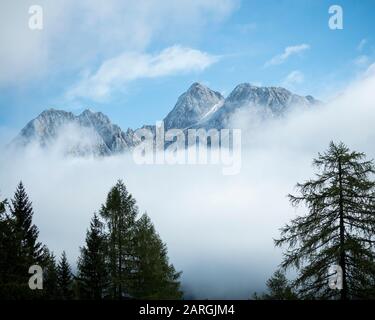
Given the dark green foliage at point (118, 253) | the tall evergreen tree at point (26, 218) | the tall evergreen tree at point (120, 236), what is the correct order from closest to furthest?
the dark green foliage at point (118, 253)
the tall evergreen tree at point (120, 236)
the tall evergreen tree at point (26, 218)

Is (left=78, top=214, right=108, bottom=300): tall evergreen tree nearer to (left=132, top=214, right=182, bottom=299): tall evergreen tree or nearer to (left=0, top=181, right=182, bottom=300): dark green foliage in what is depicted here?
(left=0, top=181, right=182, bottom=300): dark green foliage

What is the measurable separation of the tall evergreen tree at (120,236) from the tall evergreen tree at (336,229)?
1209cm

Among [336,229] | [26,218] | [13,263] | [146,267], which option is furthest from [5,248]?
[26,218]

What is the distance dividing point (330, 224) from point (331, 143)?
319 cm

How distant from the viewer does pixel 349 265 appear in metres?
15.4

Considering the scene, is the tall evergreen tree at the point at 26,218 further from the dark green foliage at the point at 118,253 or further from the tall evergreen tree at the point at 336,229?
the tall evergreen tree at the point at 336,229

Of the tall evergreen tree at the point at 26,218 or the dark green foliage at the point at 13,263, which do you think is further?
the tall evergreen tree at the point at 26,218

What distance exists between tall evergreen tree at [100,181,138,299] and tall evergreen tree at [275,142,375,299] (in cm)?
1209

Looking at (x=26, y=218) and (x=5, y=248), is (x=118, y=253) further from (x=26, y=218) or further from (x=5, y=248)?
(x=26, y=218)

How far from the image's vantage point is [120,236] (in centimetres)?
2619

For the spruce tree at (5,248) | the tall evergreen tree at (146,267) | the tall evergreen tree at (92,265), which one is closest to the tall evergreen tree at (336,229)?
the tall evergreen tree at (146,267)

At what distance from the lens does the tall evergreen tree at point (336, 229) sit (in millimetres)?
15258
